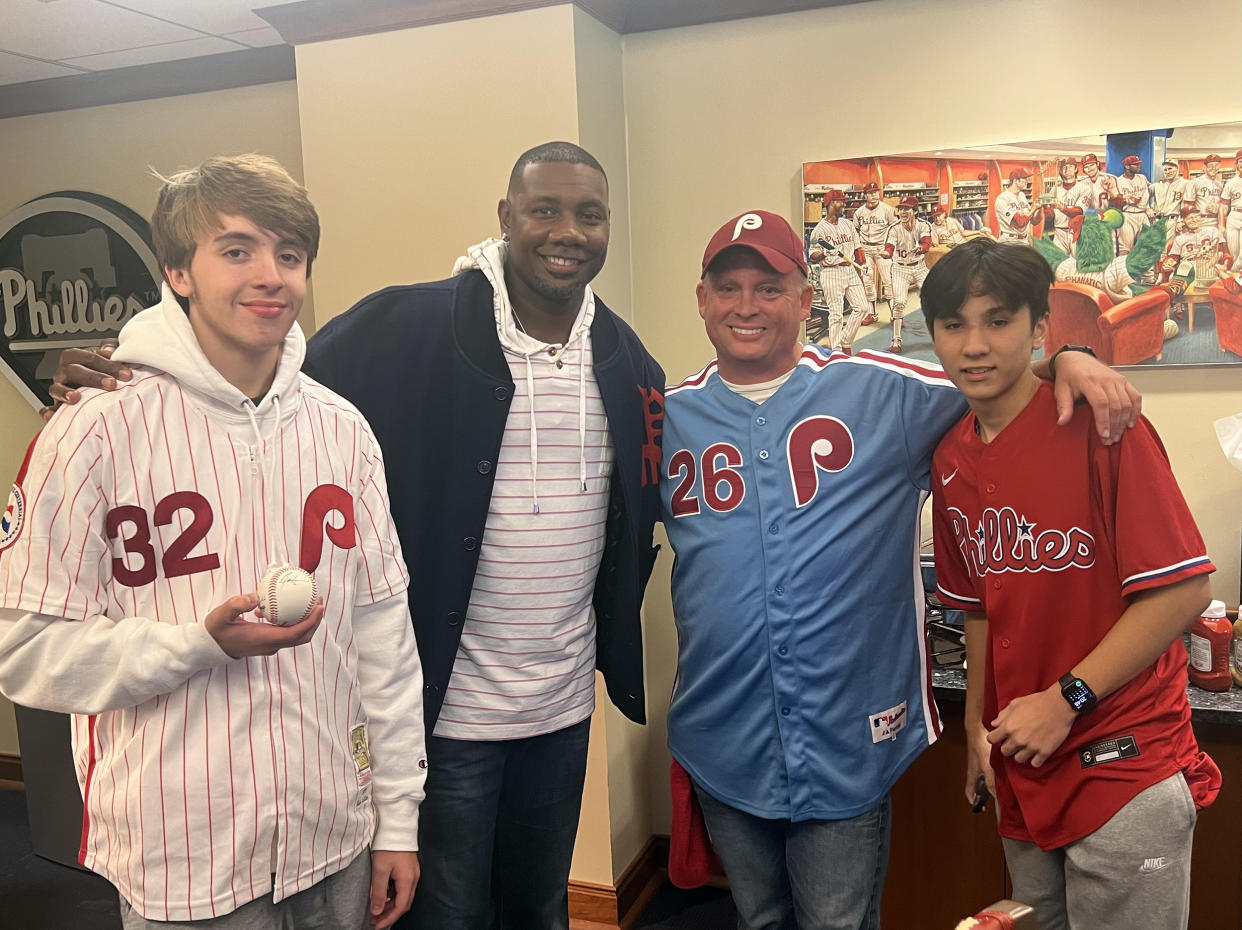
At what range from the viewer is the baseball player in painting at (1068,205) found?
2.33m

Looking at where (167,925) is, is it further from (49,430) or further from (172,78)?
(172,78)

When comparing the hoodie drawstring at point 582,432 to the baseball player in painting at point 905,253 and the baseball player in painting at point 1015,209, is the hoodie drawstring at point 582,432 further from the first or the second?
the baseball player in painting at point 1015,209

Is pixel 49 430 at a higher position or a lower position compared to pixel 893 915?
higher

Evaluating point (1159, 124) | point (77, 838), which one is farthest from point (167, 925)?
point (1159, 124)

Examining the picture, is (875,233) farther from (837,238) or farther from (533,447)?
(533,447)

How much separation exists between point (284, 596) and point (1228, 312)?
2.21 meters

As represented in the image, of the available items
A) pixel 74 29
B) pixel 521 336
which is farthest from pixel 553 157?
pixel 74 29

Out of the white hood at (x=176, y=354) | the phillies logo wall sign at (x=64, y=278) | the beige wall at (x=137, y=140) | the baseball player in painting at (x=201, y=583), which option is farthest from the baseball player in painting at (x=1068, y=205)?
the phillies logo wall sign at (x=64, y=278)

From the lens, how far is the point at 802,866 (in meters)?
1.56

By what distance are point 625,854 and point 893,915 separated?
0.73 meters

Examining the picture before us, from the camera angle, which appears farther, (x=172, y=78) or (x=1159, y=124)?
(x=172, y=78)

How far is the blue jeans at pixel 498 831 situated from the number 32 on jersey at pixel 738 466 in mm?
426

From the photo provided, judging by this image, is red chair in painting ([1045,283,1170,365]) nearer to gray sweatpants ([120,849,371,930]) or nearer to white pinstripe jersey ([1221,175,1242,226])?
white pinstripe jersey ([1221,175,1242,226])

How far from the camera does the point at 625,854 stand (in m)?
2.70
